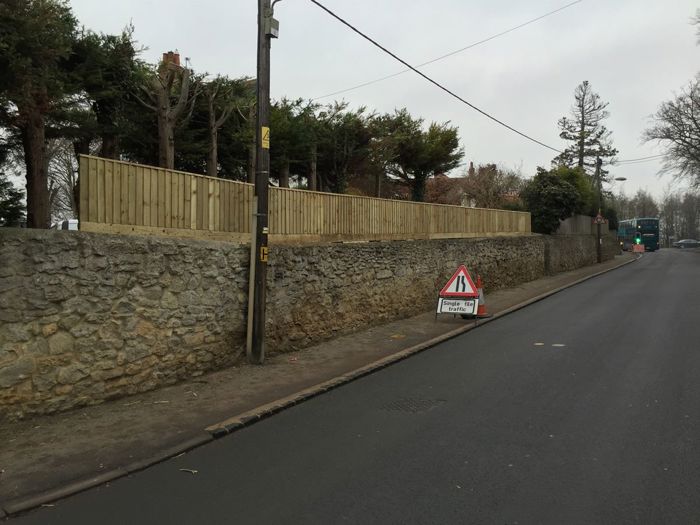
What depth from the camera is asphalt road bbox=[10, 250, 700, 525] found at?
3.64 m

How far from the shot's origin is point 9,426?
526 centimetres

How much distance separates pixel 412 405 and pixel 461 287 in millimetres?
6661

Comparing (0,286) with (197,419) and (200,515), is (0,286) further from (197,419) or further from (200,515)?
(200,515)

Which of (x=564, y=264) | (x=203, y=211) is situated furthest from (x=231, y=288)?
(x=564, y=264)

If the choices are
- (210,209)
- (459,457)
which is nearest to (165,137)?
(210,209)

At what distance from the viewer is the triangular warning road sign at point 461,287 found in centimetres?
1239

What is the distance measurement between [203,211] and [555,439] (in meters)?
5.77

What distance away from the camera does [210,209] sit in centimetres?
811

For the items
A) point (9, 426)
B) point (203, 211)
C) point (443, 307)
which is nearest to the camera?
point (9, 426)

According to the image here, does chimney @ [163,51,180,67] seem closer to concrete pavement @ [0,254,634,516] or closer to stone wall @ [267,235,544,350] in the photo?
stone wall @ [267,235,544,350]

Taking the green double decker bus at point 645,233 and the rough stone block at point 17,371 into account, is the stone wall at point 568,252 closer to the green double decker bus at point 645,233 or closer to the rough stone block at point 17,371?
the rough stone block at point 17,371

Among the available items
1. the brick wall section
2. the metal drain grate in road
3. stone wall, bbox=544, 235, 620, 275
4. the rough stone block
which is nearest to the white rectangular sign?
the brick wall section

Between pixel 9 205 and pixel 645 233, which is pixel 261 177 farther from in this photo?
pixel 645 233

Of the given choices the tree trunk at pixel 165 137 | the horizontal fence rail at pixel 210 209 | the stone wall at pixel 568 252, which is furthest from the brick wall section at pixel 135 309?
the stone wall at pixel 568 252
